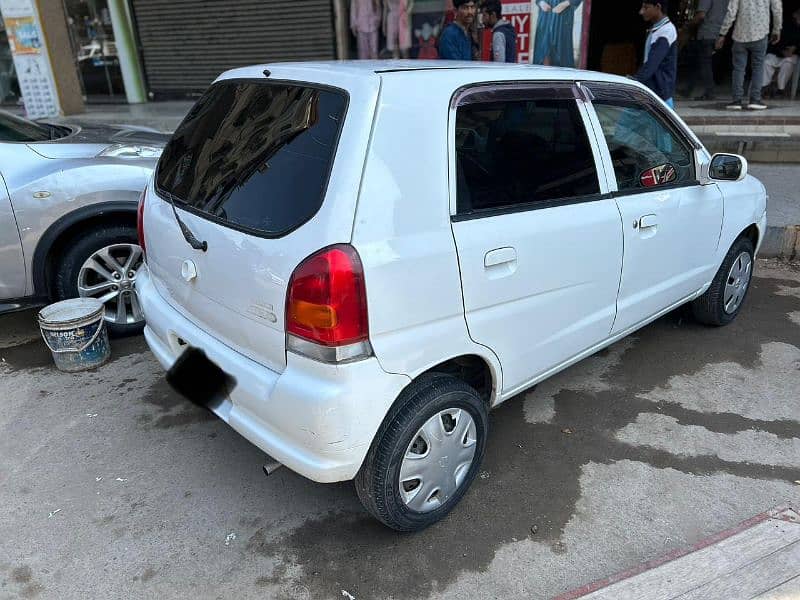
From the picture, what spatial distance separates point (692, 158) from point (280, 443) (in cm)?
281

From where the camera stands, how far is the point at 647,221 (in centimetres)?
311

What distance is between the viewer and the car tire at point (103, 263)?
3922 mm

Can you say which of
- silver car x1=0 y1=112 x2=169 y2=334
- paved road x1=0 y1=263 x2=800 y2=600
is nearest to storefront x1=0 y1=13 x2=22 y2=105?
silver car x1=0 y1=112 x2=169 y2=334

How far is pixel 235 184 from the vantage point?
2.39 meters

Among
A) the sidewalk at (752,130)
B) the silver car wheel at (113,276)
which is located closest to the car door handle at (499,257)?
the silver car wheel at (113,276)

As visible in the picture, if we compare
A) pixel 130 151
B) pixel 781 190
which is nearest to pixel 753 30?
pixel 781 190

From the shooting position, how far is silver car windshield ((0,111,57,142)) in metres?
4.12

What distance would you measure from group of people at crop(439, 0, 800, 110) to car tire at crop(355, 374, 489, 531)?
14.7ft

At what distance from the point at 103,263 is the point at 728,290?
4.15 metres

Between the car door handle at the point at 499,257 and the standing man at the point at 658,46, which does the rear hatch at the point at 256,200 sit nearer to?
the car door handle at the point at 499,257

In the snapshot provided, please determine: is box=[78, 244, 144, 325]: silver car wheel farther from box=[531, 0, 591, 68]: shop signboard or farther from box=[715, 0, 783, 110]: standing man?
box=[715, 0, 783, 110]: standing man

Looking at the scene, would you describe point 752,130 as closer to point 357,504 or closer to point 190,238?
point 357,504

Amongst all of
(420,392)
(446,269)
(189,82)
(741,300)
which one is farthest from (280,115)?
(189,82)

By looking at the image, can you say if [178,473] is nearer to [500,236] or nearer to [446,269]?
→ [446,269]
